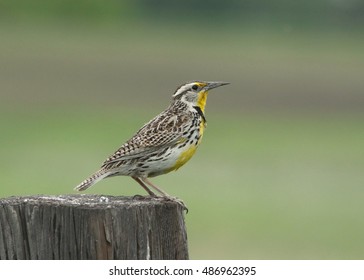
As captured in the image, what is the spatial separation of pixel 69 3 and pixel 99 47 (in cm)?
1495

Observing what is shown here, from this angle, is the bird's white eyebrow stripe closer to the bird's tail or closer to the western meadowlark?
the western meadowlark

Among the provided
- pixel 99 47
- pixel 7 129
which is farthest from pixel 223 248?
pixel 99 47

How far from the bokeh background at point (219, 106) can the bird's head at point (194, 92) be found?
5530 mm

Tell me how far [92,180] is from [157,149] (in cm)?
38

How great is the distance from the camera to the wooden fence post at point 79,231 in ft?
13.5

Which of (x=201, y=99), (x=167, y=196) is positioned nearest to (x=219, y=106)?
(x=201, y=99)

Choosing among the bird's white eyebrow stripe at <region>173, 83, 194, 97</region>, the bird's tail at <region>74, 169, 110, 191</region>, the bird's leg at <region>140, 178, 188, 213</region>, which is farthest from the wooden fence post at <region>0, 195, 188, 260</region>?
the bird's white eyebrow stripe at <region>173, 83, 194, 97</region>

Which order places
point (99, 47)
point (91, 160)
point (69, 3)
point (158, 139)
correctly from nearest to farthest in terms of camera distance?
point (158, 139), point (91, 160), point (99, 47), point (69, 3)

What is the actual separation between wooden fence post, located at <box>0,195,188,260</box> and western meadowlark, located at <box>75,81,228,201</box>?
99cm

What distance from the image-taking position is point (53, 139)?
24125 mm

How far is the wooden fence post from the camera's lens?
4.11m

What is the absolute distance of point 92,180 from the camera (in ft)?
17.2

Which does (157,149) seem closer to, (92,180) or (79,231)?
(92,180)

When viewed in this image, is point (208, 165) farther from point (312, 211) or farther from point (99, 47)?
point (99, 47)
